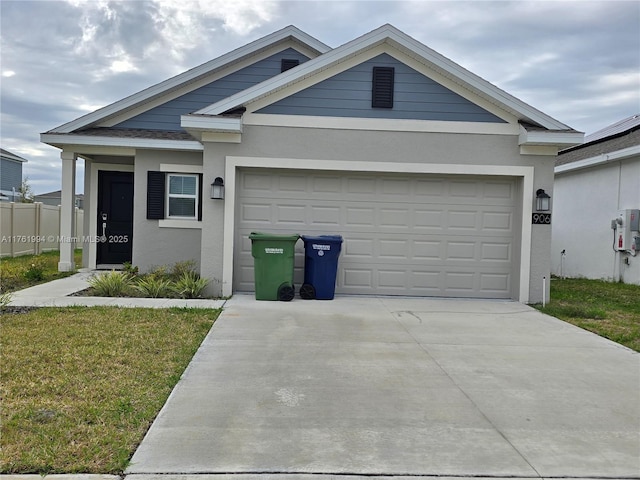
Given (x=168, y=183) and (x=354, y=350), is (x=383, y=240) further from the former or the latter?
(x=168, y=183)

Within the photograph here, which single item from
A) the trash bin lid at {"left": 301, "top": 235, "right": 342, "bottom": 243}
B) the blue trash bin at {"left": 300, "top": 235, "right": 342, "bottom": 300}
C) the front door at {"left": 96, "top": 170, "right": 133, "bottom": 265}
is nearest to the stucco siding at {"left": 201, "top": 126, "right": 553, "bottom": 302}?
the trash bin lid at {"left": 301, "top": 235, "right": 342, "bottom": 243}

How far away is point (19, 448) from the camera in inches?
144

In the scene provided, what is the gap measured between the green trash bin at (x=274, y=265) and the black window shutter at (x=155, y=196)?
144 inches

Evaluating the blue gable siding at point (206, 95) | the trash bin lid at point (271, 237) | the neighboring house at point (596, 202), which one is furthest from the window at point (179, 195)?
the neighboring house at point (596, 202)

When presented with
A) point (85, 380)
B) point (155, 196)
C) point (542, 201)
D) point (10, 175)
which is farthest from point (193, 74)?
point (10, 175)

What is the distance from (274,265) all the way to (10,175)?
34.8 m

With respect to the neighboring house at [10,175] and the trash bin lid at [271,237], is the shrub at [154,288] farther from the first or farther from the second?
the neighboring house at [10,175]

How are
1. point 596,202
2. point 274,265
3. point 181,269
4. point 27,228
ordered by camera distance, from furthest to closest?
point 27,228 → point 596,202 → point 181,269 → point 274,265

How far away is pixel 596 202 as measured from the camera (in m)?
15.7

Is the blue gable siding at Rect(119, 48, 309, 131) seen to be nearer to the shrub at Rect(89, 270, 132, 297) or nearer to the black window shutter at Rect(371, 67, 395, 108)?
the black window shutter at Rect(371, 67, 395, 108)

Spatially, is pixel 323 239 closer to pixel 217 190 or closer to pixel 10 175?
pixel 217 190

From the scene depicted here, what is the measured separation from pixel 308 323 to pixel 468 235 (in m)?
4.27

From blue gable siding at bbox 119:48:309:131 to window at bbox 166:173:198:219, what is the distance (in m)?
1.53

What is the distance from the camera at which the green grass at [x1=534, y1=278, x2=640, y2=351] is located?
26.3ft
